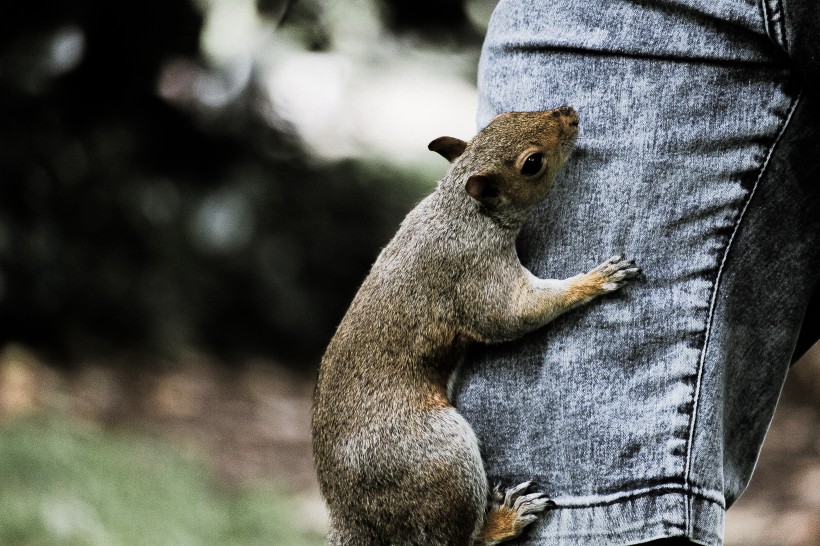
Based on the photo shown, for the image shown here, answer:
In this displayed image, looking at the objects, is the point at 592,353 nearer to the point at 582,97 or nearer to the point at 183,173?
the point at 582,97

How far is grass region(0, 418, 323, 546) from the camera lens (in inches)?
134

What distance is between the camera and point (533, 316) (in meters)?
1.50

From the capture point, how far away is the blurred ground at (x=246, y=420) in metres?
4.24

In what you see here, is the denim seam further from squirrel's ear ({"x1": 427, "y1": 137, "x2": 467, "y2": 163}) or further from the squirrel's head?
squirrel's ear ({"x1": 427, "y1": 137, "x2": 467, "y2": 163})

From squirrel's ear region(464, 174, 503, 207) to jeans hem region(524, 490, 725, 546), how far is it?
58cm

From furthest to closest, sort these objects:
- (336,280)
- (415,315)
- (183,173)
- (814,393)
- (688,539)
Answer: (336,280)
(814,393)
(183,173)
(415,315)
(688,539)

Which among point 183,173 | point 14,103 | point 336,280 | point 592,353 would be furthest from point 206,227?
point 592,353

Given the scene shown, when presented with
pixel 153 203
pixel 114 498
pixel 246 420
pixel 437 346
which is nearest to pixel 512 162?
pixel 437 346

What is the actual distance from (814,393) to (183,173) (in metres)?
3.45

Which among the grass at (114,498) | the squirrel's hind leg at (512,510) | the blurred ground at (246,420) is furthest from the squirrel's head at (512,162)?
the blurred ground at (246,420)

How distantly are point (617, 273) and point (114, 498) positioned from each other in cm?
292

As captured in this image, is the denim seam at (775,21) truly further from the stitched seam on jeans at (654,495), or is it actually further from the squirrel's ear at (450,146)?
A: the squirrel's ear at (450,146)

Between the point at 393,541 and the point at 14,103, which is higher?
the point at 14,103

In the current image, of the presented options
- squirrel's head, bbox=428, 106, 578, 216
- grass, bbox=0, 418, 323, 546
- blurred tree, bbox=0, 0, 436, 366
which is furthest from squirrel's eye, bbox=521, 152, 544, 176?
blurred tree, bbox=0, 0, 436, 366
